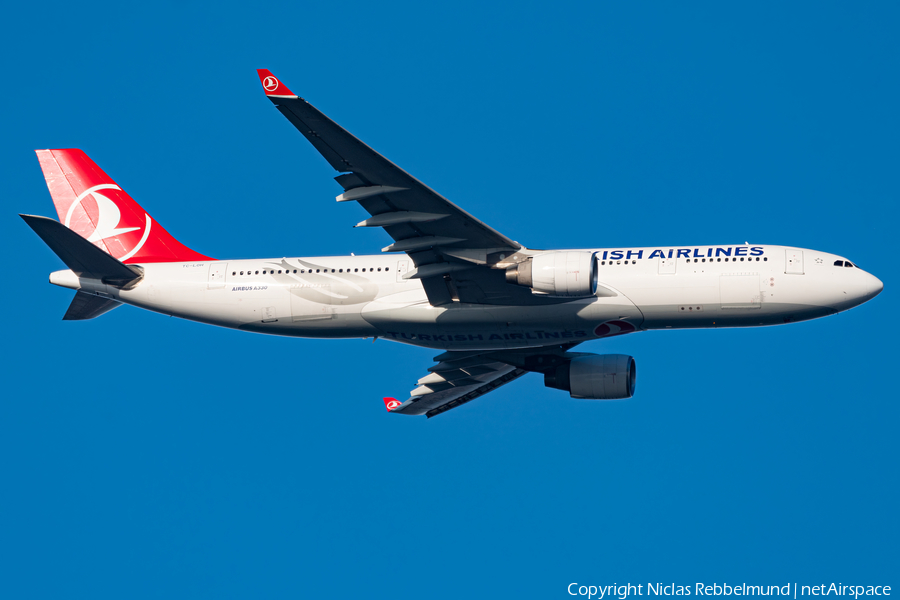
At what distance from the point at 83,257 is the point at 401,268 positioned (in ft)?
40.5

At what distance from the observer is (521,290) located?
116 feet

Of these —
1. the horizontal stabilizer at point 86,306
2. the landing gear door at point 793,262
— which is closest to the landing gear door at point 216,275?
the horizontal stabilizer at point 86,306

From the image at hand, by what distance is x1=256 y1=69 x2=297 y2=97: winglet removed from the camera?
93.9ft

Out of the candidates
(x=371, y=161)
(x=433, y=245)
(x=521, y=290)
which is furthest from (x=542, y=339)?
(x=371, y=161)

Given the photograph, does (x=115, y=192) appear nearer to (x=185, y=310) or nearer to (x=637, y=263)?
(x=185, y=310)

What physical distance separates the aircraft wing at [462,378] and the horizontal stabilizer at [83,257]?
13.7m

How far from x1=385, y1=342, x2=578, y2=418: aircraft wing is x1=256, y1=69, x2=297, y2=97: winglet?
57.5 feet

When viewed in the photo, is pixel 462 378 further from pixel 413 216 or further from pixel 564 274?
pixel 413 216

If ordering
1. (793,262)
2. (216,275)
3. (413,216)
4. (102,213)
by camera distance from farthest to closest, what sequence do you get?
1. (102,213)
2. (216,275)
3. (793,262)
4. (413,216)

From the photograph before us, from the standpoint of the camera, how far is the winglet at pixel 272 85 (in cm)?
2862

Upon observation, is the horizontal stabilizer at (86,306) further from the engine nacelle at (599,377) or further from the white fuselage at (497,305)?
the engine nacelle at (599,377)

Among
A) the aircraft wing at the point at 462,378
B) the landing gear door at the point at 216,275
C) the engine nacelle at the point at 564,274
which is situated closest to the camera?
the engine nacelle at the point at 564,274

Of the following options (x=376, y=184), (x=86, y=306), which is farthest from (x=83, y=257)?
(x=376, y=184)

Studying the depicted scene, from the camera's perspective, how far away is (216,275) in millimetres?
38719
